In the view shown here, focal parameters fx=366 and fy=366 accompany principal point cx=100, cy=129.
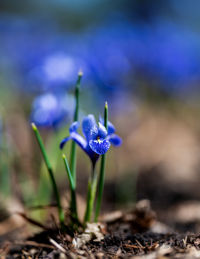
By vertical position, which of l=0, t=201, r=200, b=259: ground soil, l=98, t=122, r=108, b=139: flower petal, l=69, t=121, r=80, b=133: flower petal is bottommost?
l=0, t=201, r=200, b=259: ground soil

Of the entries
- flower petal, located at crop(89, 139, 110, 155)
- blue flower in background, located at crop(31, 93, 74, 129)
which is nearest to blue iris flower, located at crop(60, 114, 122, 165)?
flower petal, located at crop(89, 139, 110, 155)

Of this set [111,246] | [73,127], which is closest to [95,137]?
[73,127]

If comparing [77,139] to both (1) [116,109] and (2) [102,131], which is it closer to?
(2) [102,131]

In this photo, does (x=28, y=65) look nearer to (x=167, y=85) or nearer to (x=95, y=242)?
(x=167, y=85)

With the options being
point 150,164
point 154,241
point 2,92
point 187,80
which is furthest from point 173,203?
point 187,80

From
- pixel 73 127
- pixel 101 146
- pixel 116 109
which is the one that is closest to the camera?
pixel 101 146

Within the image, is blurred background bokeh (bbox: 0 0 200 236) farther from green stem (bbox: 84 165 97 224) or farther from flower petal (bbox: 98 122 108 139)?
flower petal (bbox: 98 122 108 139)

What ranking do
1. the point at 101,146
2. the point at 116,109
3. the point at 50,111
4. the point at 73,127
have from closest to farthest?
the point at 101,146, the point at 73,127, the point at 50,111, the point at 116,109

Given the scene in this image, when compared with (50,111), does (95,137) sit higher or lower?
lower
